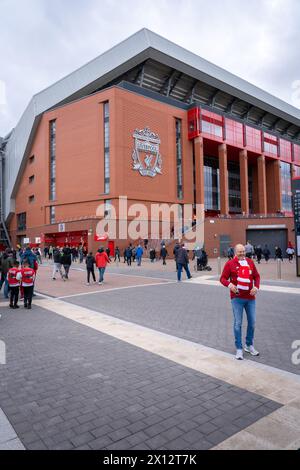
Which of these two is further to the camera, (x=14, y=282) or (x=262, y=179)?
(x=262, y=179)

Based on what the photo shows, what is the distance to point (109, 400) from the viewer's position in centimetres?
346

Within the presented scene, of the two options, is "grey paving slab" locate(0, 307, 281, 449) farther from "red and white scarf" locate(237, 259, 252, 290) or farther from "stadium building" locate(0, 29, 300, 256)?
"stadium building" locate(0, 29, 300, 256)

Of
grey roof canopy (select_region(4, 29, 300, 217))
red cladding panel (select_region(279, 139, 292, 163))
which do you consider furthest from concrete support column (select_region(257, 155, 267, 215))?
grey roof canopy (select_region(4, 29, 300, 217))

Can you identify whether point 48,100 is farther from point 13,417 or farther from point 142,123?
point 13,417

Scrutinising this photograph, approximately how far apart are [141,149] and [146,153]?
1027 mm

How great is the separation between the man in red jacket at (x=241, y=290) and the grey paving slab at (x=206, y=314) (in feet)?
1.04

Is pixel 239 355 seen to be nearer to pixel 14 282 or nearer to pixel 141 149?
pixel 14 282

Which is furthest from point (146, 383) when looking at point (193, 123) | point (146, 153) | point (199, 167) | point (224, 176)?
point (224, 176)

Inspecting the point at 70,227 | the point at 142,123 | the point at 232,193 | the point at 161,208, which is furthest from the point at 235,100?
the point at 70,227

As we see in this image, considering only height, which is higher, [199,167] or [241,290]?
[199,167]

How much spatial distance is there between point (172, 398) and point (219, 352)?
175 cm

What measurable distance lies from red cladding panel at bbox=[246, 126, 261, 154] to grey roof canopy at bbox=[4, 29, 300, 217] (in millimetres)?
7397

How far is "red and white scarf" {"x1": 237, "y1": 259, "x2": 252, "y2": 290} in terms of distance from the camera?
4.82 m

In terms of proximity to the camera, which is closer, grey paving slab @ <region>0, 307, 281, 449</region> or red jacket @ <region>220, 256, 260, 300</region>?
grey paving slab @ <region>0, 307, 281, 449</region>
